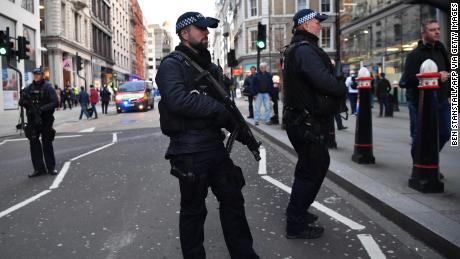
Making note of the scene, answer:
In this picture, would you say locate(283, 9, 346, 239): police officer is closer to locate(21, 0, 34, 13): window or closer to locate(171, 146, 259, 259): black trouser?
locate(171, 146, 259, 259): black trouser

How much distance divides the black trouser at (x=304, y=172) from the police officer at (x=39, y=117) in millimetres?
5047

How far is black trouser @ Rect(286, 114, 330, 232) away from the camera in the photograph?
418 centimetres

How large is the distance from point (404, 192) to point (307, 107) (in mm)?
1977

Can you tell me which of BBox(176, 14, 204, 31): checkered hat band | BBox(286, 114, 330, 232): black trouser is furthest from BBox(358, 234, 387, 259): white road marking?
BBox(176, 14, 204, 31): checkered hat band

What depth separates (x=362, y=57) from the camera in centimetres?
2912

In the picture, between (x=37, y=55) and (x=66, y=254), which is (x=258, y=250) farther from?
(x=37, y=55)

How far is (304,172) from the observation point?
4.27 meters

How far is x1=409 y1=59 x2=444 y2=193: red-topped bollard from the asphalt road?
2.47 feet

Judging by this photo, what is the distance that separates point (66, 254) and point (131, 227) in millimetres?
847

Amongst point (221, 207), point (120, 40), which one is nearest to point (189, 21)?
point (221, 207)

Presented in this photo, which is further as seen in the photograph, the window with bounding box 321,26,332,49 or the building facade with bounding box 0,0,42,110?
the window with bounding box 321,26,332,49

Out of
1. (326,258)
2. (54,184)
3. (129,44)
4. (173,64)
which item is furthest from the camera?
(129,44)

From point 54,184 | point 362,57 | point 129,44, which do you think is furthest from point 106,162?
point 129,44

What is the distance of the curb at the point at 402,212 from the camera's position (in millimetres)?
3805
